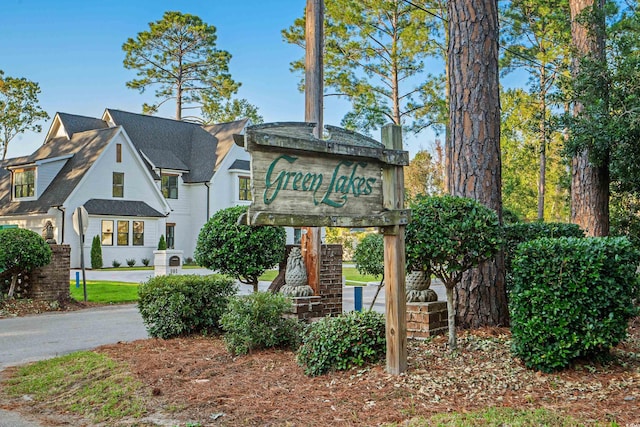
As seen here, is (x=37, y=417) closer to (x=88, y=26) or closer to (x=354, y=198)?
(x=354, y=198)

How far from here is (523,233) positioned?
838 centimetres

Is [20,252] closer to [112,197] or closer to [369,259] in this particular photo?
[369,259]

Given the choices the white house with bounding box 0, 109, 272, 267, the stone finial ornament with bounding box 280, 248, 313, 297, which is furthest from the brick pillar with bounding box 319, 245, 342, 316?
the white house with bounding box 0, 109, 272, 267

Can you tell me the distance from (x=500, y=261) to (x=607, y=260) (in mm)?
2262

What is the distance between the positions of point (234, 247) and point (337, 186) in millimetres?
3414

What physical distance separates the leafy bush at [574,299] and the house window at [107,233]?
82.2 feet

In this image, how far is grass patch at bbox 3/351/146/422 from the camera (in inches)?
203

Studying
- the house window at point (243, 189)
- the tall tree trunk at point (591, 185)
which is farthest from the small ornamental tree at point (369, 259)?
the house window at point (243, 189)

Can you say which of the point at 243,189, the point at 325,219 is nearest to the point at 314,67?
the point at 325,219

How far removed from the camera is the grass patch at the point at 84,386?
16.9 feet

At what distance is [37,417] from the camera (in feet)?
16.9

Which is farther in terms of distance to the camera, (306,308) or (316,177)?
(306,308)

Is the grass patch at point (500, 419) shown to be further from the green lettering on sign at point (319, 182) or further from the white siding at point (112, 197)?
the white siding at point (112, 197)

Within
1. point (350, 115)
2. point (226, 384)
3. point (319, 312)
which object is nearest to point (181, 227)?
point (350, 115)
